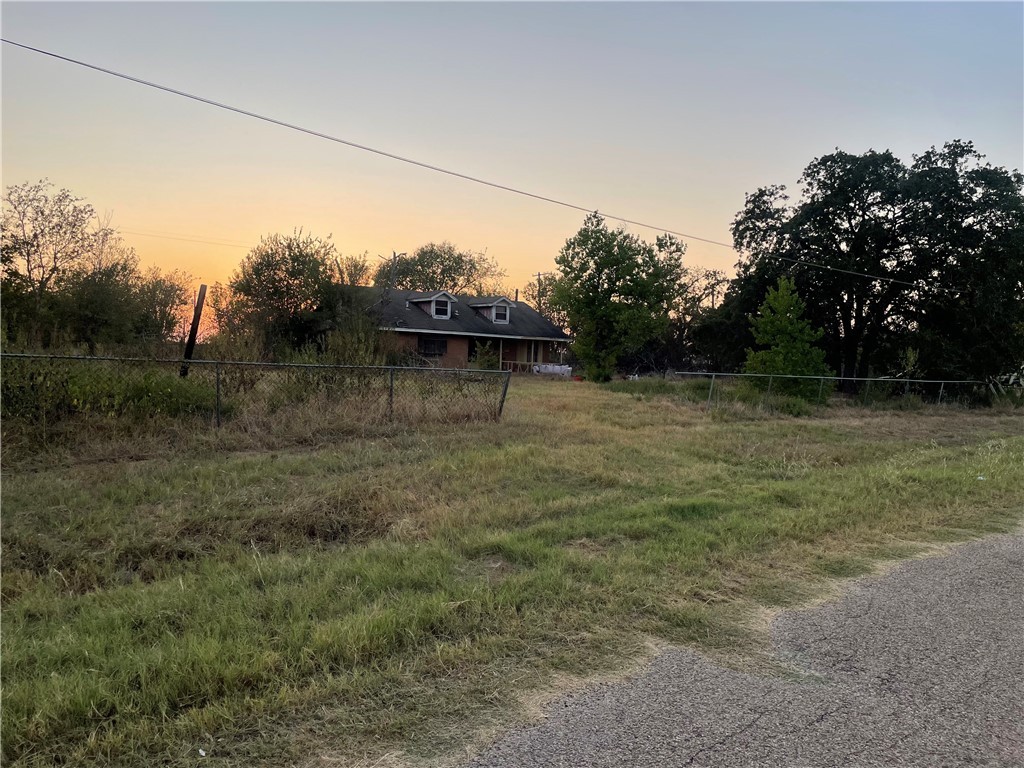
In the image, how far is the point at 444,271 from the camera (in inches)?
2339

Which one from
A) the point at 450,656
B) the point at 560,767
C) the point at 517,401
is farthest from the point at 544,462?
the point at 517,401

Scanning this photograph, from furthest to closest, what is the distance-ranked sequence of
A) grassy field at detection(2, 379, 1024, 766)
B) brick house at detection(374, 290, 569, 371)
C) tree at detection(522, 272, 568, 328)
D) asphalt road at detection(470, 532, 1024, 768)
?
tree at detection(522, 272, 568, 328) → brick house at detection(374, 290, 569, 371) → grassy field at detection(2, 379, 1024, 766) → asphalt road at detection(470, 532, 1024, 768)

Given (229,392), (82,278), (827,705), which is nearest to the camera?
(827,705)

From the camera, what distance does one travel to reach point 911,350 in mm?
28953

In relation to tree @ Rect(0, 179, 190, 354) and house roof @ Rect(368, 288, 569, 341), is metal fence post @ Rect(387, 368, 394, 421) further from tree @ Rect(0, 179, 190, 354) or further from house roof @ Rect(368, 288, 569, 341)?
house roof @ Rect(368, 288, 569, 341)

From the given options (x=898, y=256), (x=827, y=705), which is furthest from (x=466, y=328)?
(x=827, y=705)

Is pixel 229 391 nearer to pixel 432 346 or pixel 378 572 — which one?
pixel 378 572

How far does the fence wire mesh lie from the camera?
26.1 feet

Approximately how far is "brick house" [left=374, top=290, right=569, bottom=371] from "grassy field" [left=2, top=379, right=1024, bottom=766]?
75.5ft

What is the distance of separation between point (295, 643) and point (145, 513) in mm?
3496

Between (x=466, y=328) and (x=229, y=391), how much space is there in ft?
84.4

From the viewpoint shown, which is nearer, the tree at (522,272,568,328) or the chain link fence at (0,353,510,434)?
the chain link fence at (0,353,510,434)

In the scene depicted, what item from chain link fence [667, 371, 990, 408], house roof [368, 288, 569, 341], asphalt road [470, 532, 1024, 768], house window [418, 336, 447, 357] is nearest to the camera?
asphalt road [470, 532, 1024, 768]

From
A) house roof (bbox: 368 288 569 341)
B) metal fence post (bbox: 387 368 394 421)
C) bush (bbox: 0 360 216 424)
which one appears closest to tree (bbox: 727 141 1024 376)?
house roof (bbox: 368 288 569 341)
